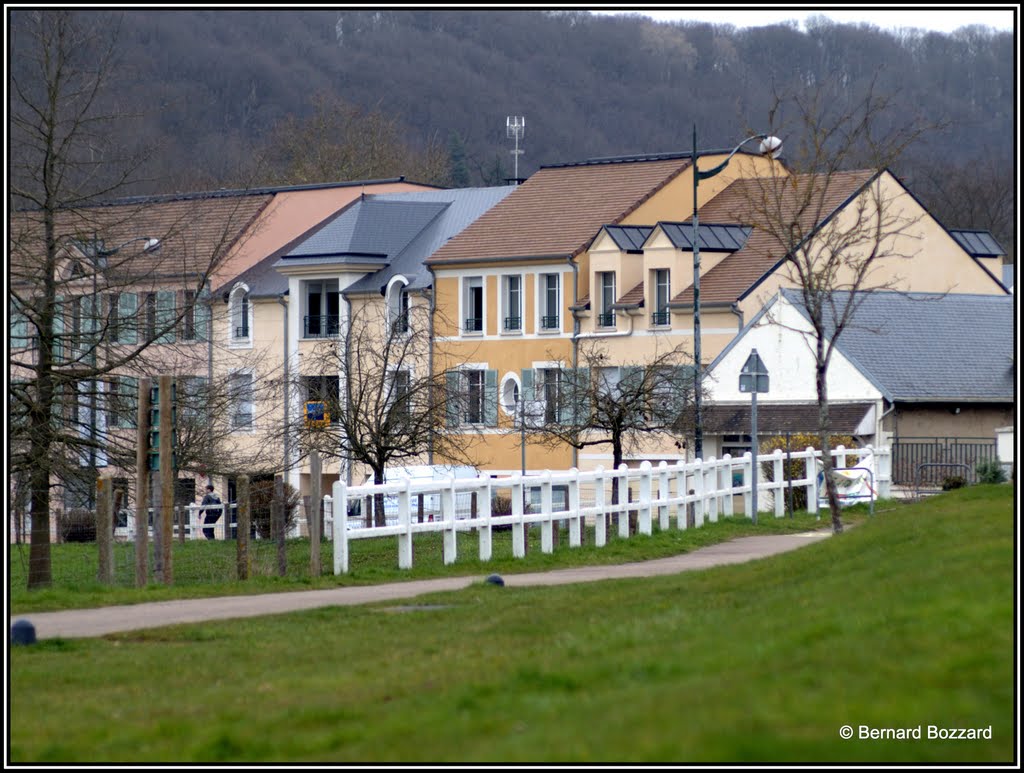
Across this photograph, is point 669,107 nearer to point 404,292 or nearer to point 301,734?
point 404,292

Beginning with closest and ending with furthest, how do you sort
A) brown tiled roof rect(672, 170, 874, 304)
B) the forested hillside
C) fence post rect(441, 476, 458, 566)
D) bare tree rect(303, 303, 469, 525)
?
fence post rect(441, 476, 458, 566)
bare tree rect(303, 303, 469, 525)
brown tiled roof rect(672, 170, 874, 304)
the forested hillside

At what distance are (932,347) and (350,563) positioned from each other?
89.5 ft

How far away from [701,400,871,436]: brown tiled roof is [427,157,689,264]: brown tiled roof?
9.52 metres

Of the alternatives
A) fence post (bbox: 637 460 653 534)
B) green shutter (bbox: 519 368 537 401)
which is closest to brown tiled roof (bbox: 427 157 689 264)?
green shutter (bbox: 519 368 537 401)

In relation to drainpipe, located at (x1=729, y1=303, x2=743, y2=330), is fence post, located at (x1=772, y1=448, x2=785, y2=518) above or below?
below

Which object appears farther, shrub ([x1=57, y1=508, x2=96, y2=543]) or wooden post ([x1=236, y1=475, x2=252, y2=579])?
shrub ([x1=57, y1=508, x2=96, y2=543])

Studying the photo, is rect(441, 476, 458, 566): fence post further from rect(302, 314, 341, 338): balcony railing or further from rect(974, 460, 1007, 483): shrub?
rect(302, 314, 341, 338): balcony railing

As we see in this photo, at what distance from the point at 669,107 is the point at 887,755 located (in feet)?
390

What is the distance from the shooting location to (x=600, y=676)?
10.4 metres

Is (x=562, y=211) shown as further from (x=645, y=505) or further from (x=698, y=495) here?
(x=645, y=505)

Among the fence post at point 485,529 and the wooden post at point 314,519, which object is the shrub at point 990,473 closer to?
the fence post at point 485,529

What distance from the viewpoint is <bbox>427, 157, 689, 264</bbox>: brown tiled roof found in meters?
57.3

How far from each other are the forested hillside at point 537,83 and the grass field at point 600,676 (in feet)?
241

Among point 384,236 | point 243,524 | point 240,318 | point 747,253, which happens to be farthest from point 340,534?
point 240,318
